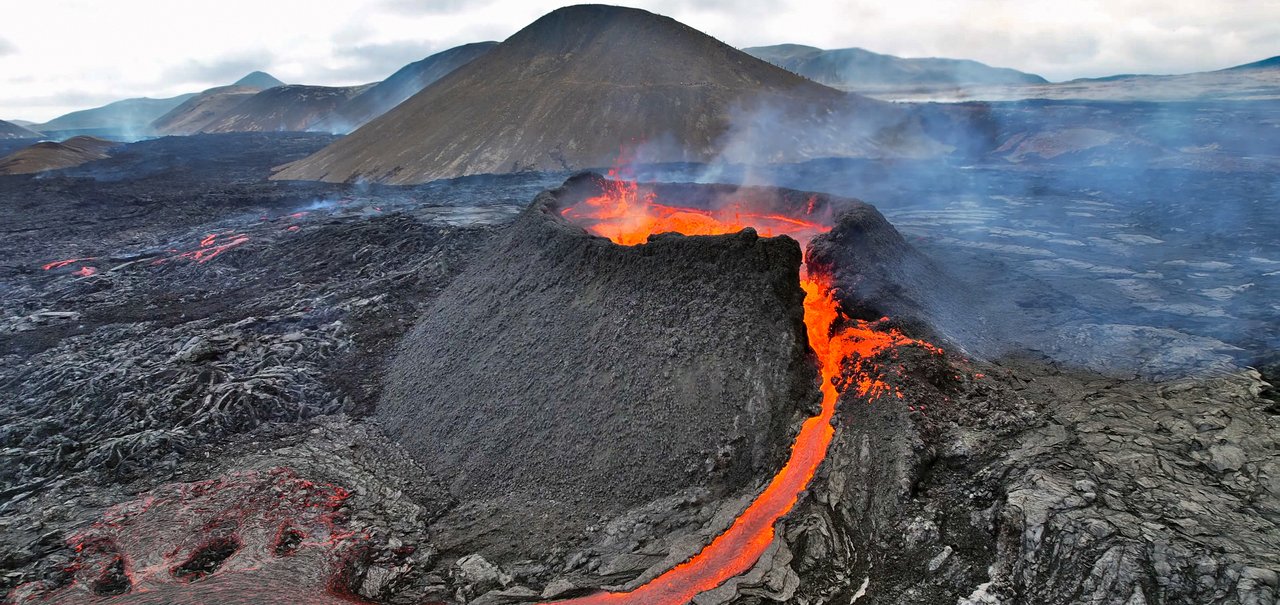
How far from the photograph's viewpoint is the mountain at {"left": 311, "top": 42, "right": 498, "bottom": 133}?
10444 centimetres

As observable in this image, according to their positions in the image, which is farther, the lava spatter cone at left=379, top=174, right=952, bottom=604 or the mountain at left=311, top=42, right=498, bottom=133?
the mountain at left=311, top=42, right=498, bottom=133

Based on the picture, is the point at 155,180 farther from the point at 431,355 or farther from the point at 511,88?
the point at 431,355

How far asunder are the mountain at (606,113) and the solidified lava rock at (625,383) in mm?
29951

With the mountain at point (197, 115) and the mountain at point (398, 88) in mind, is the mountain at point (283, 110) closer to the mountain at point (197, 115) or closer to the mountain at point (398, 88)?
the mountain at point (197, 115)

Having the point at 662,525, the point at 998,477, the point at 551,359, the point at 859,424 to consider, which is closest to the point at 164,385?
the point at 551,359

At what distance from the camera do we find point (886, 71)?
136 m

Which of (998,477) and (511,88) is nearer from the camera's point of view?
(998,477)

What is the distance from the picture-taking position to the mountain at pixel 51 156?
5334cm

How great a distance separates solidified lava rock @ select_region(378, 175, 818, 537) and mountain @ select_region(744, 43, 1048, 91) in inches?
4725

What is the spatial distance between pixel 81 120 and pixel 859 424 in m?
257

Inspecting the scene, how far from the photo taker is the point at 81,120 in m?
A: 189

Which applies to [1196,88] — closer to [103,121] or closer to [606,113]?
[606,113]

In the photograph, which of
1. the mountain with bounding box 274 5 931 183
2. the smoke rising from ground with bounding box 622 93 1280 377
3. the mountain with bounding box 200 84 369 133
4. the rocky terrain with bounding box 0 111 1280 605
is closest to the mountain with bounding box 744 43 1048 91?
the mountain with bounding box 274 5 931 183

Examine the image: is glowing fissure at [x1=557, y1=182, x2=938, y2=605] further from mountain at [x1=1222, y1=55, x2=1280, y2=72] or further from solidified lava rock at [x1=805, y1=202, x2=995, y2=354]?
mountain at [x1=1222, y1=55, x2=1280, y2=72]
